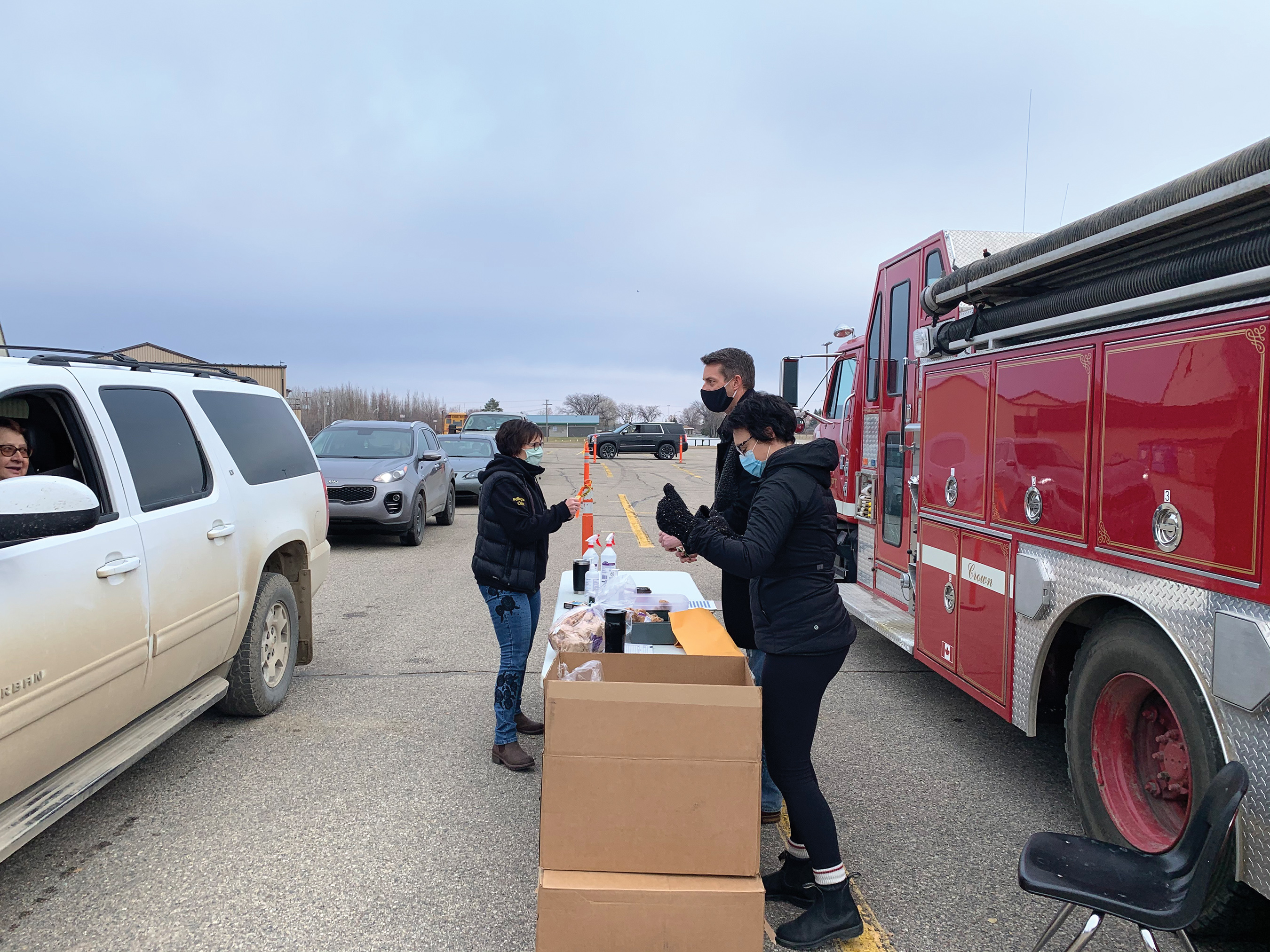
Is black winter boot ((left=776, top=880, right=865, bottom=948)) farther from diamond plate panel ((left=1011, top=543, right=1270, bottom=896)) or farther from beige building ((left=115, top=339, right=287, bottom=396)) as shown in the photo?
beige building ((left=115, top=339, right=287, bottom=396))

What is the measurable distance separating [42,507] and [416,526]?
30.3 ft

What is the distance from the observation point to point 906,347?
624cm

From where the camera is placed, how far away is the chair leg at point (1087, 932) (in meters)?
2.32

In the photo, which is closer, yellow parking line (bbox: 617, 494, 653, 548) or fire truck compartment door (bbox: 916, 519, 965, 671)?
fire truck compartment door (bbox: 916, 519, 965, 671)

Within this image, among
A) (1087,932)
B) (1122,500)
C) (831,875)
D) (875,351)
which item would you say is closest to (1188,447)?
(1122,500)

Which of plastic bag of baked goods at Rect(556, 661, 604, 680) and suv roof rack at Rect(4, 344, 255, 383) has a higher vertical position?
suv roof rack at Rect(4, 344, 255, 383)

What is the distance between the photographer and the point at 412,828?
370 centimetres

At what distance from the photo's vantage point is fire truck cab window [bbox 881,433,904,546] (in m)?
6.30

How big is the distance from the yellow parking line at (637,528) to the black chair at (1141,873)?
9.73 metres

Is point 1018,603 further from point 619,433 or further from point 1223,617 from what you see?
point 619,433

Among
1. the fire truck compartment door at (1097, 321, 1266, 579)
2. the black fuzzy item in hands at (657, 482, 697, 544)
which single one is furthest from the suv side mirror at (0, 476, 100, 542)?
the fire truck compartment door at (1097, 321, 1266, 579)

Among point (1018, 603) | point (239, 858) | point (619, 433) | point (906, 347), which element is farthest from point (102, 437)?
point (619, 433)

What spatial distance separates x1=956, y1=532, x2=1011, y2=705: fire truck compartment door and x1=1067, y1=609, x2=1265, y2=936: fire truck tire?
0.47 m

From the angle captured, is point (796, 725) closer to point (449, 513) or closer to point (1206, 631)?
point (1206, 631)
